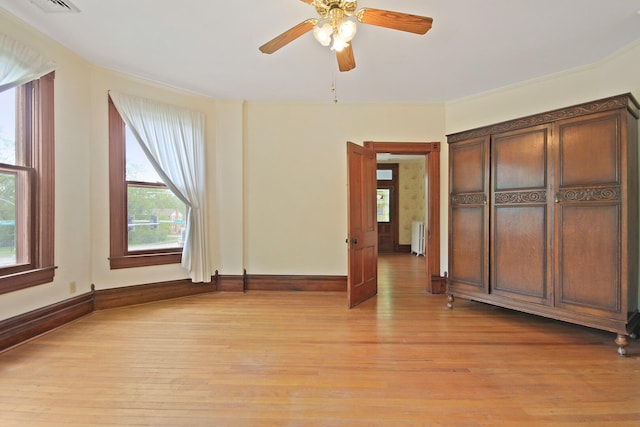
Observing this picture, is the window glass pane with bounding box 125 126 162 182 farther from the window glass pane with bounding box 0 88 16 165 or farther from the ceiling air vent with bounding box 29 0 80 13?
the ceiling air vent with bounding box 29 0 80 13

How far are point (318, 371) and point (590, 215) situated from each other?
269cm

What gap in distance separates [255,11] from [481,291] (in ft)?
11.7

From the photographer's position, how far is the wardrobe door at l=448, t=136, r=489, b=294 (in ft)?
10.6

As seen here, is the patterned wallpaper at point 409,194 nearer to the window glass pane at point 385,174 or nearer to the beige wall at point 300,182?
the window glass pane at point 385,174

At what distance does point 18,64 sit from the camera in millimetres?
2418

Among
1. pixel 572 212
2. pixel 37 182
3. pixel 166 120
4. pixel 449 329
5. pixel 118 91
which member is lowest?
pixel 449 329

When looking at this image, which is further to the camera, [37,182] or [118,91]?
[118,91]

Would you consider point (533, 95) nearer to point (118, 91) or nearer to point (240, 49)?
point (240, 49)

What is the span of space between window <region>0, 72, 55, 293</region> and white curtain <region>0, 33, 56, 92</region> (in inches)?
10.8

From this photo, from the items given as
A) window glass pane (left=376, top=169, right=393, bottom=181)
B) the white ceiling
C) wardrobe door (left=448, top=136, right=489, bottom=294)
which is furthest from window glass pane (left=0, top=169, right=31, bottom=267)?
window glass pane (left=376, top=169, right=393, bottom=181)

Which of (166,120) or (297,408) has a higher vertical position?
(166,120)

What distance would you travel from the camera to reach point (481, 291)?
324cm

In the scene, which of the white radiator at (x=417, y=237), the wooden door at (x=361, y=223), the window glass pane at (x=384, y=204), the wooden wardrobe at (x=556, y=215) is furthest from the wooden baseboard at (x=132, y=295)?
the window glass pane at (x=384, y=204)

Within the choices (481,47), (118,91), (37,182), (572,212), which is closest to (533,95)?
(481,47)
